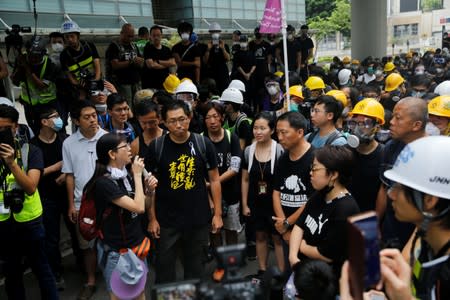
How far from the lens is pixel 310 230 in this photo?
2939 millimetres

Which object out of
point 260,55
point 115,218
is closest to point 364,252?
point 115,218

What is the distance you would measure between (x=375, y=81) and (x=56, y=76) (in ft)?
24.7

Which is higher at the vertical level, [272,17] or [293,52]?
[272,17]

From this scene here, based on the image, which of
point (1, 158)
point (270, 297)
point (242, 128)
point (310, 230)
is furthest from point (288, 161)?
point (1, 158)

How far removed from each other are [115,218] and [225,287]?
2141 mm

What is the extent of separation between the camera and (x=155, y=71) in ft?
24.8

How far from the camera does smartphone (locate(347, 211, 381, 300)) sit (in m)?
1.15

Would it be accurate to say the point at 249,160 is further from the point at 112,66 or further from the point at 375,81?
the point at 375,81

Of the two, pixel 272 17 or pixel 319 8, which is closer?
pixel 272 17

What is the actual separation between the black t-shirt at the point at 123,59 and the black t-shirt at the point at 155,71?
0.50ft

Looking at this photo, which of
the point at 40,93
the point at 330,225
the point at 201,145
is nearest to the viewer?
the point at 330,225

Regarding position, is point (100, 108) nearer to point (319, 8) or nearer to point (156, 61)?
point (156, 61)

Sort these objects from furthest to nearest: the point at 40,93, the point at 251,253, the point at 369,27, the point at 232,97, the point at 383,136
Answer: the point at 369,27, the point at 40,93, the point at 232,97, the point at 251,253, the point at 383,136

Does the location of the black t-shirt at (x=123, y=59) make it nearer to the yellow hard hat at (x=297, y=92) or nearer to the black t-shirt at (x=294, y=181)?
the yellow hard hat at (x=297, y=92)
